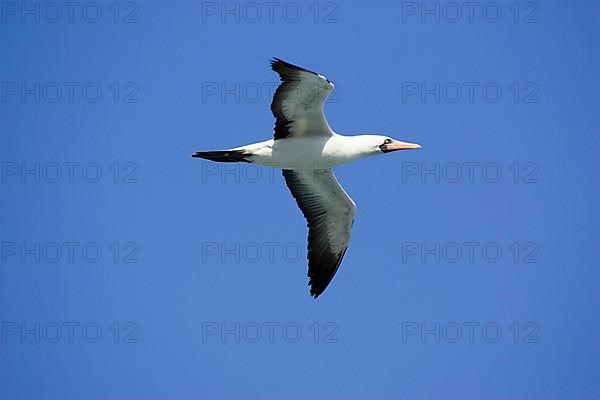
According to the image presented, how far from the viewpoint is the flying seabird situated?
15070mm

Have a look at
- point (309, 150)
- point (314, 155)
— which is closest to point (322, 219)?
point (314, 155)

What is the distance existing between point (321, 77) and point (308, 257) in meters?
4.06

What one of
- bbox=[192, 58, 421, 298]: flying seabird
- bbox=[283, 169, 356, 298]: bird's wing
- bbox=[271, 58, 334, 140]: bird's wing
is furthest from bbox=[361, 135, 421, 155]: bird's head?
bbox=[283, 169, 356, 298]: bird's wing

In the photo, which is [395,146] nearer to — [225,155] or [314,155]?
[314,155]

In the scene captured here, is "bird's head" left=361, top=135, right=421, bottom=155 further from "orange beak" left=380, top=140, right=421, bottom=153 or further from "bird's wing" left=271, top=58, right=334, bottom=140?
"bird's wing" left=271, top=58, right=334, bottom=140

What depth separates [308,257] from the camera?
56.5 feet

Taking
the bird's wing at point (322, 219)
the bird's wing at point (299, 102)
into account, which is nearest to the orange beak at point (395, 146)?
the bird's wing at point (299, 102)

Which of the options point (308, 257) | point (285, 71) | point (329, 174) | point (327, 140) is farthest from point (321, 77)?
point (308, 257)

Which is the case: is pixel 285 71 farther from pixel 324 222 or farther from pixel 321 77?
pixel 324 222

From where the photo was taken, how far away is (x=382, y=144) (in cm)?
1603

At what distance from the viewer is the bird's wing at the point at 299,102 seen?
1463cm

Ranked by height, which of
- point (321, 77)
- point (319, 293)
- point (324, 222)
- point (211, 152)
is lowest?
point (319, 293)

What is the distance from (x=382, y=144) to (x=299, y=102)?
1779 mm

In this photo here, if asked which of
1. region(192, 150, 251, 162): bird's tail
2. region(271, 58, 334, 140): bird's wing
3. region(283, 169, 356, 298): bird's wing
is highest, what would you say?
region(271, 58, 334, 140): bird's wing
